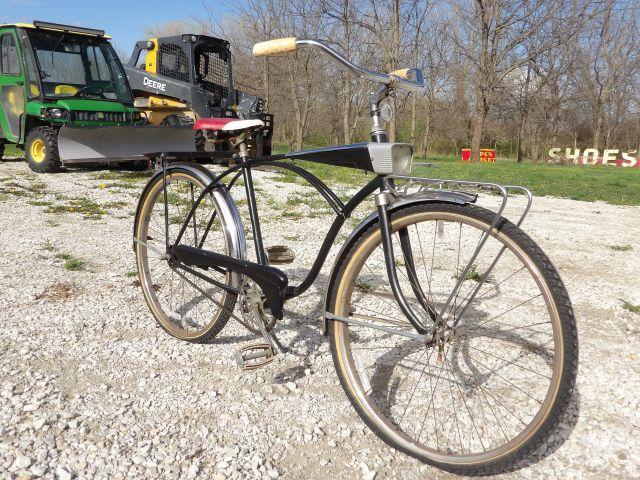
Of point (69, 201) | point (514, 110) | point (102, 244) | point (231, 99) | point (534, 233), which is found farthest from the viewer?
point (514, 110)

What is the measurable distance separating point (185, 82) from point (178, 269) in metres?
10.0

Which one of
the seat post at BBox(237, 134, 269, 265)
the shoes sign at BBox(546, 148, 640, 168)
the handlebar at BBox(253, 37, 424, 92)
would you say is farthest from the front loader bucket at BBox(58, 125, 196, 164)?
the shoes sign at BBox(546, 148, 640, 168)

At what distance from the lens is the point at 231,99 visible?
13117 millimetres

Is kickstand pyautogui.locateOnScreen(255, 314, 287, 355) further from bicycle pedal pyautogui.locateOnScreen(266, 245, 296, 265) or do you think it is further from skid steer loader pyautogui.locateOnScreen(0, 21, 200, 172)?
skid steer loader pyautogui.locateOnScreen(0, 21, 200, 172)

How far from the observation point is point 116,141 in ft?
32.4

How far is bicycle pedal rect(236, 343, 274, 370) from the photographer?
2.35 metres

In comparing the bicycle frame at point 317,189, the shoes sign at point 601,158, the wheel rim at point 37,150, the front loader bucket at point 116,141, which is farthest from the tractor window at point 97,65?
the shoes sign at point 601,158

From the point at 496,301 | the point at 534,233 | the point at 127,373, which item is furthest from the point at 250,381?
the point at 534,233

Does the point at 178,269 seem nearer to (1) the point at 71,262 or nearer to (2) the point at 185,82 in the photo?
(1) the point at 71,262

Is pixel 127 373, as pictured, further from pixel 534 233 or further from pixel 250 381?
pixel 534 233

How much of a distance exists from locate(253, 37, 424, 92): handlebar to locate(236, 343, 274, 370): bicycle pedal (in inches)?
50.9

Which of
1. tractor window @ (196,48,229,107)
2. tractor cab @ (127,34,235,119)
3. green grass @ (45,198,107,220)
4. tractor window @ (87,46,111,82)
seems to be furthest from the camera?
tractor window @ (196,48,229,107)

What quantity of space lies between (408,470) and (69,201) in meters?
6.46

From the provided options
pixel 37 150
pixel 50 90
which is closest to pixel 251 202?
pixel 37 150
